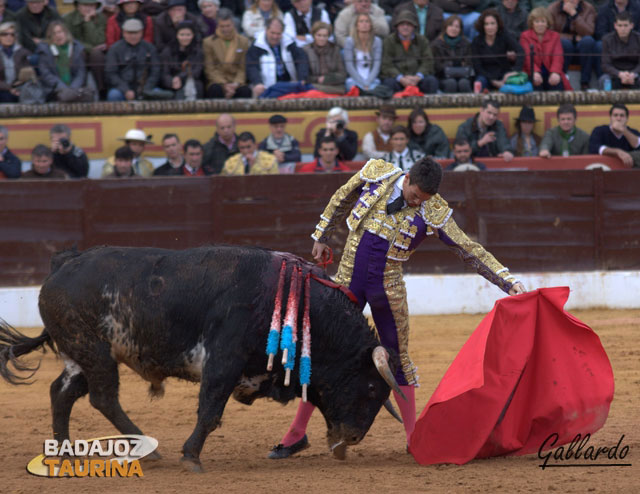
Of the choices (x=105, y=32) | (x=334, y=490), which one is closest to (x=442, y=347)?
(x=334, y=490)

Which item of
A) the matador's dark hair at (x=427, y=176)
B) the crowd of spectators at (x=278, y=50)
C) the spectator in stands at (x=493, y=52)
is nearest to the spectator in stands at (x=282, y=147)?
the crowd of spectators at (x=278, y=50)

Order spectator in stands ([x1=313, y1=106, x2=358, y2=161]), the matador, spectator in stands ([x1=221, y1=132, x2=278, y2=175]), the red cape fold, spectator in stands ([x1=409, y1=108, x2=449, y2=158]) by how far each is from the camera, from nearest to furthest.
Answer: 1. the red cape fold
2. the matador
3. spectator in stands ([x1=221, y1=132, x2=278, y2=175])
4. spectator in stands ([x1=313, y1=106, x2=358, y2=161])
5. spectator in stands ([x1=409, y1=108, x2=449, y2=158])

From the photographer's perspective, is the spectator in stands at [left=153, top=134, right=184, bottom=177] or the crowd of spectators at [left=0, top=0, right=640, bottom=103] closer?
the spectator in stands at [left=153, top=134, right=184, bottom=177]

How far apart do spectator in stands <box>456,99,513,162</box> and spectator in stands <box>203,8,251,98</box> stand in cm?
Result: 216

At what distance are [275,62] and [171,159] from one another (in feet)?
5.33

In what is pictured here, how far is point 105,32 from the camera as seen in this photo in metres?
10.1

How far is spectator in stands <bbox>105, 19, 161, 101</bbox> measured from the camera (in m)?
9.80

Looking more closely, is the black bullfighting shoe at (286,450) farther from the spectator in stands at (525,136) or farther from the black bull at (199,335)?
the spectator in stands at (525,136)

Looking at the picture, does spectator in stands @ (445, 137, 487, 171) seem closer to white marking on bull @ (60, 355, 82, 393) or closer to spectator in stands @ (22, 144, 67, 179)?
spectator in stands @ (22, 144, 67, 179)

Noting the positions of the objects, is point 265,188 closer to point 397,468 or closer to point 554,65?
point 554,65

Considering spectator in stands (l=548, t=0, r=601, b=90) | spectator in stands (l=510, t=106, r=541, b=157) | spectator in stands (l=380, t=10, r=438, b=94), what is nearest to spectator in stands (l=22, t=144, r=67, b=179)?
spectator in stands (l=380, t=10, r=438, b=94)

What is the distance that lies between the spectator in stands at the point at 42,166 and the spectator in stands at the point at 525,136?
4.29 metres

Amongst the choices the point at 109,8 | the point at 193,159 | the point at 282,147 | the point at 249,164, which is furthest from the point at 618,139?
the point at 109,8

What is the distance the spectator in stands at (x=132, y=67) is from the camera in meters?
9.80
